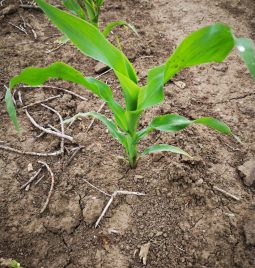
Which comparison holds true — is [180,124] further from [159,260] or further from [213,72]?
[213,72]

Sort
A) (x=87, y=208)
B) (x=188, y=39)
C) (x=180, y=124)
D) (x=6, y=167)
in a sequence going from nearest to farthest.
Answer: (x=188, y=39) → (x=180, y=124) → (x=87, y=208) → (x=6, y=167)

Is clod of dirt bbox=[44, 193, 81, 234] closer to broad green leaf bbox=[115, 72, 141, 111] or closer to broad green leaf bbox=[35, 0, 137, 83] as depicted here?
broad green leaf bbox=[115, 72, 141, 111]

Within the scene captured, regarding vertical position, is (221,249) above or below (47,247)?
below

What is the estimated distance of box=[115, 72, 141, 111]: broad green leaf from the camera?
0.87m

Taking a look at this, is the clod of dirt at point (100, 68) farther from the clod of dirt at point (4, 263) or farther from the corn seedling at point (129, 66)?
the clod of dirt at point (4, 263)

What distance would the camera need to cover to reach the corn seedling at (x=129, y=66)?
675 mm

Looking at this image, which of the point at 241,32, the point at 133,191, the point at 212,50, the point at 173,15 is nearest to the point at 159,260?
the point at 133,191

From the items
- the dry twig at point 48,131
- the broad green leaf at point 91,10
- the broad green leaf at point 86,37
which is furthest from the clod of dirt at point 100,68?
the broad green leaf at point 86,37

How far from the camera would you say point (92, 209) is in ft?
3.70

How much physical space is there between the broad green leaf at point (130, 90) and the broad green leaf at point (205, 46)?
0.15 meters

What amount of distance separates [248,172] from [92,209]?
2.30 ft

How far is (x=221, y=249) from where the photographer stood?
1.02 meters

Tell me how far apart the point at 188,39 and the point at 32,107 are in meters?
1.09

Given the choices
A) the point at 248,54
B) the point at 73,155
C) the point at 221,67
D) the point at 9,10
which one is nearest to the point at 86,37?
the point at 248,54
